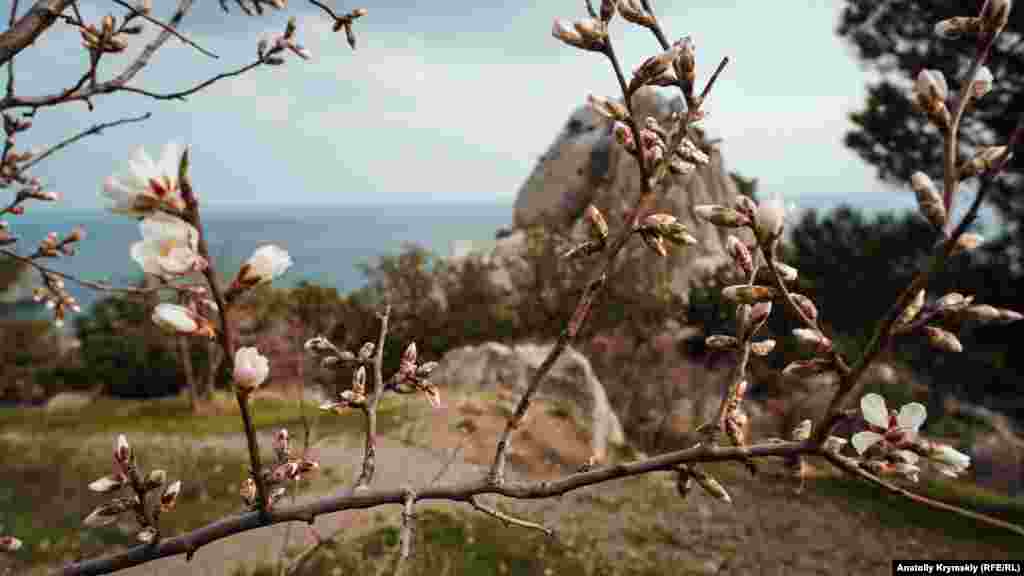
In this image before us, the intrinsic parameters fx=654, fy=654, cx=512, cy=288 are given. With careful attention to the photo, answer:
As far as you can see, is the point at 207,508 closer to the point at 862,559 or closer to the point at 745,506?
the point at 745,506

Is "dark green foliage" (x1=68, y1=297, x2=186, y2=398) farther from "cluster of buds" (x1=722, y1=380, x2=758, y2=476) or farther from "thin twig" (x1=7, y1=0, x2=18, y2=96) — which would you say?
"cluster of buds" (x1=722, y1=380, x2=758, y2=476)

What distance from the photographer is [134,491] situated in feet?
3.41

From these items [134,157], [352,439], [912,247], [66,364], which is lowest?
[66,364]

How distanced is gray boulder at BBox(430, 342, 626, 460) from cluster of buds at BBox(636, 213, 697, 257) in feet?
25.5

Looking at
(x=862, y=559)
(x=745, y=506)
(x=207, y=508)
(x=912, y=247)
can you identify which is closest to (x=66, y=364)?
(x=207, y=508)

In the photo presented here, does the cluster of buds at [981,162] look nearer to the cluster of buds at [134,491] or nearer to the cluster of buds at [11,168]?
the cluster of buds at [134,491]

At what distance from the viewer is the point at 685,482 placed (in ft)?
3.13

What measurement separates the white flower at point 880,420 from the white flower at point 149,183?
0.92 m

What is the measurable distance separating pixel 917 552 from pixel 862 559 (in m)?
0.83

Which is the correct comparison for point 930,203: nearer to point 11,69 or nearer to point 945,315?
point 945,315

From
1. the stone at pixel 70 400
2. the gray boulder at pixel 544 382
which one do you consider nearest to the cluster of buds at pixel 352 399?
the gray boulder at pixel 544 382

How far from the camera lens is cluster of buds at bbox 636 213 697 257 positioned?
0.99m

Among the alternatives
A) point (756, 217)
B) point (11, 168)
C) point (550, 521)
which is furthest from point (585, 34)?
point (550, 521)

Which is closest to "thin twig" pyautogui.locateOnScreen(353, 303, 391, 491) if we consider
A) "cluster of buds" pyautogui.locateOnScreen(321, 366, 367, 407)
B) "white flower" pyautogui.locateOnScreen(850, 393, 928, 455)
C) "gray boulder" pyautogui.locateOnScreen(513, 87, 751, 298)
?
"cluster of buds" pyautogui.locateOnScreen(321, 366, 367, 407)
